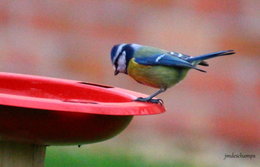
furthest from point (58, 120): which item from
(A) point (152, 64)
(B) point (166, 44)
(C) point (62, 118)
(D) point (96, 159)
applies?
(B) point (166, 44)

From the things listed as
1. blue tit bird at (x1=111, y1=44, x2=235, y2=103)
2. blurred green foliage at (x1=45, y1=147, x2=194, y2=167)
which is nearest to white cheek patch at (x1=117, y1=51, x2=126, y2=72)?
blue tit bird at (x1=111, y1=44, x2=235, y2=103)

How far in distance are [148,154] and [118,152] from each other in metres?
0.14

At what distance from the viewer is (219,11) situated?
3635 mm

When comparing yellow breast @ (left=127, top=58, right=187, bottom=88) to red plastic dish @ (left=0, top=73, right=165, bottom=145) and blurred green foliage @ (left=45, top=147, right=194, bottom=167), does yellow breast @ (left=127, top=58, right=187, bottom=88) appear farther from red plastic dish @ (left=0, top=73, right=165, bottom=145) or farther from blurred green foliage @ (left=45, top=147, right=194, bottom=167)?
blurred green foliage @ (left=45, top=147, right=194, bottom=167)

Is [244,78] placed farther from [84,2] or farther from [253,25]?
[84,2]

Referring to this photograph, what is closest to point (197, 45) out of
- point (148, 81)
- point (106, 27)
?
point (106, 27)

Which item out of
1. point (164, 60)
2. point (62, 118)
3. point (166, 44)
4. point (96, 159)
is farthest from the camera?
point (166, 44)

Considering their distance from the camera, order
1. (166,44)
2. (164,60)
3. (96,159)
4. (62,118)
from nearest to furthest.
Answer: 1. (62,118)
2. (164,60)
3. (96,159)
4. (166,44)

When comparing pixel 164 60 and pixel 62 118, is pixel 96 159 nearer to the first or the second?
pixel 164 60

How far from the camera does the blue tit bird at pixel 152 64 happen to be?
2504 millimetres

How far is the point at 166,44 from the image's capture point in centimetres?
367

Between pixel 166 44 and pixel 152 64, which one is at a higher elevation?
pixel 152 64

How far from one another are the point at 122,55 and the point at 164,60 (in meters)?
0.14

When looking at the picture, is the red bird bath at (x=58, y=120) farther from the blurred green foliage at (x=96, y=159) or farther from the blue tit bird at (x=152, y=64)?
the blurred green foliage at (x=96, y=159)
